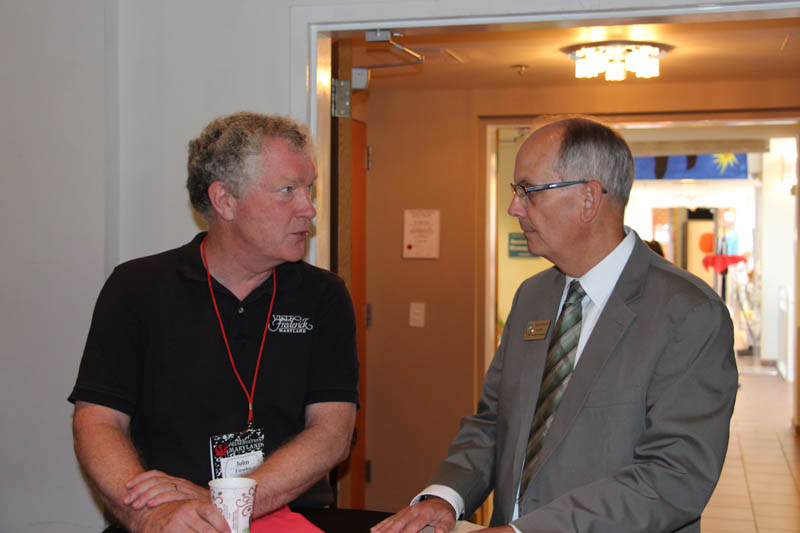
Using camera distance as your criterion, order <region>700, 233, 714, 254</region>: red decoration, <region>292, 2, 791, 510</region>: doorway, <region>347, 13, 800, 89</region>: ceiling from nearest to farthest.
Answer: <region>347, 13, 800, 89</region>: ceiling < <region>292, 2, 791, 510</region>: doorway < <region>700, 233, 714, 254</region>: red decoration

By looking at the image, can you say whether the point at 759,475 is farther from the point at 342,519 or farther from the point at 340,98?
the point at 342,519

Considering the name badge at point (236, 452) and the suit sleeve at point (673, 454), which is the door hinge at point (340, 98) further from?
the suit sleeve at point (673, 454)

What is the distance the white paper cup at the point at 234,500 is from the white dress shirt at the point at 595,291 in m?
0.51

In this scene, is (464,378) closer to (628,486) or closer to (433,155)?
(433,155)

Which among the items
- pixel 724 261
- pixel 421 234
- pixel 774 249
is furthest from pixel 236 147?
pixel 724 261

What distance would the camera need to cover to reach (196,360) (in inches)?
77.4

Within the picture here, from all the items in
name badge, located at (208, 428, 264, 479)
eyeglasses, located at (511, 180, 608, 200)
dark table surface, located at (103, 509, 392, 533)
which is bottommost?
dark table surface, located at (103, 509, 392, 533)

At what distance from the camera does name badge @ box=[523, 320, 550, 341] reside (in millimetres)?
1996

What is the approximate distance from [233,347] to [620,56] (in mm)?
3242

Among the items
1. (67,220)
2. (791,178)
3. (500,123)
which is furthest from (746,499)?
(791,178)

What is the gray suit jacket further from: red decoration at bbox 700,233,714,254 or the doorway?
red decoration at bbox 700,233,714,254

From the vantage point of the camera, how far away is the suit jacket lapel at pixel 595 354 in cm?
178

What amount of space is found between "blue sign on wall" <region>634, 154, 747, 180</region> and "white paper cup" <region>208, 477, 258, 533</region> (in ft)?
37.5

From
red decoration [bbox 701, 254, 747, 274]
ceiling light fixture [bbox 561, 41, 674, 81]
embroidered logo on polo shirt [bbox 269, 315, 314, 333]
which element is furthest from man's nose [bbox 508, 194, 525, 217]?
red decoration [bbox 701, 254, 747, 274]
